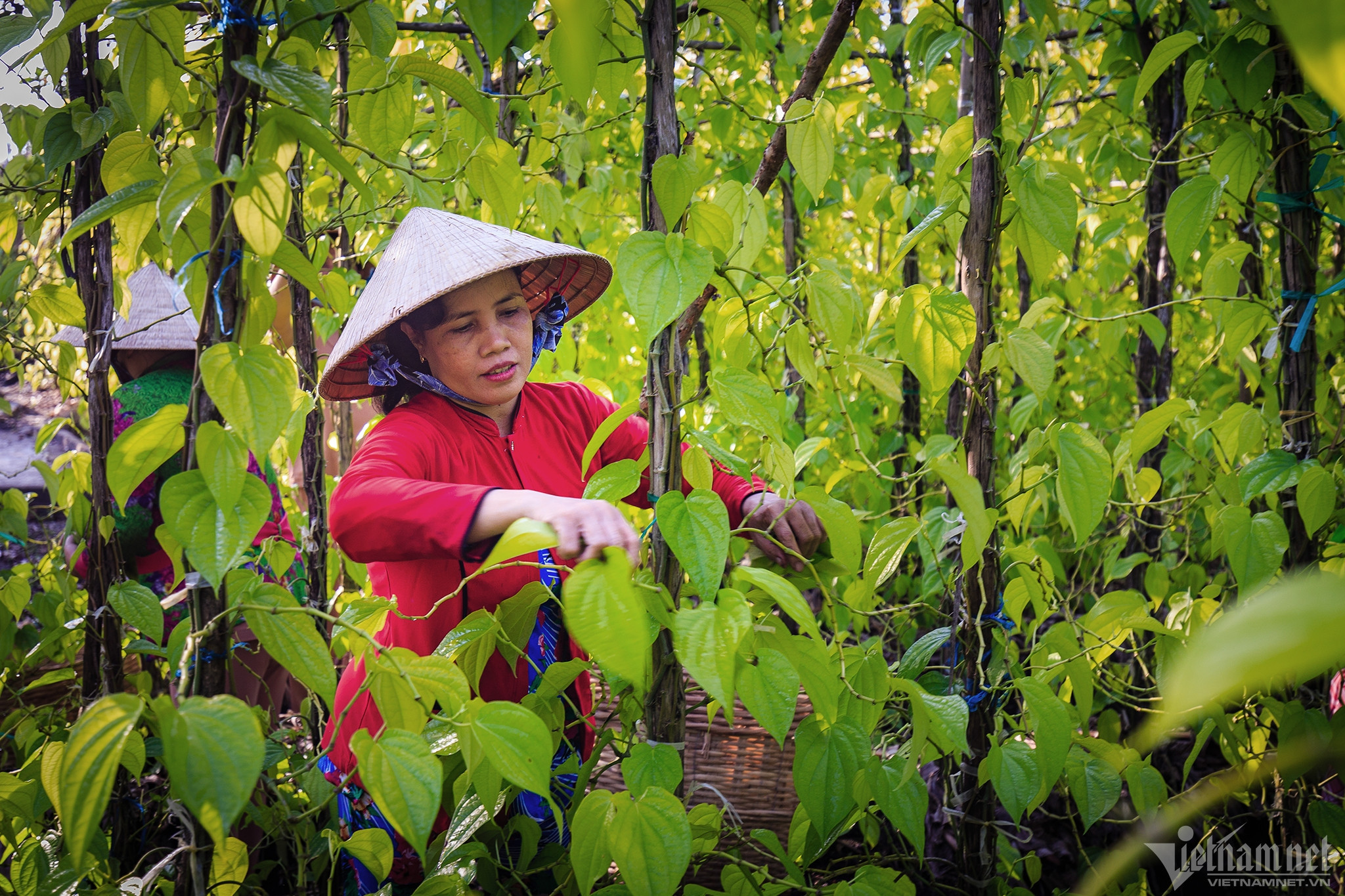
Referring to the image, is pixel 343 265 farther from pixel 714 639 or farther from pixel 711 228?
pixel 714 639

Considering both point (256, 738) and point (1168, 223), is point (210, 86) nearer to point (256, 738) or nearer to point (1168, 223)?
point (256, 738)

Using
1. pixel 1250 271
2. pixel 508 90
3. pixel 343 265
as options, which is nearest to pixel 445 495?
pixel 508 90

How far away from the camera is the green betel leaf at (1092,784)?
3.17ft

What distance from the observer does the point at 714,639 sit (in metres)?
0.62

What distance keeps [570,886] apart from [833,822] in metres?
0.37

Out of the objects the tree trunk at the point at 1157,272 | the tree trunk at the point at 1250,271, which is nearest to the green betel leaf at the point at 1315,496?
the tree trunk at the point at 1250,271

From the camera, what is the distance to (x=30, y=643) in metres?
1.54

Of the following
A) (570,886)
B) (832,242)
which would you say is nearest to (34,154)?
(570,886)

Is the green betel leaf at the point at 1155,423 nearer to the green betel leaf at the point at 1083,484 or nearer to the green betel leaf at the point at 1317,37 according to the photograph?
the green betel leaf at the point at 1083,484

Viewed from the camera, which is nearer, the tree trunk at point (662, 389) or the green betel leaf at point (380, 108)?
the tree trunk at point (662, 389)

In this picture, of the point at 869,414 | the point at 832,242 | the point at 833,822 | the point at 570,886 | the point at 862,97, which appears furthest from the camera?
the point at 832,242

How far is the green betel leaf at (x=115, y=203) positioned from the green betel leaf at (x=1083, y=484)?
33.2 inches

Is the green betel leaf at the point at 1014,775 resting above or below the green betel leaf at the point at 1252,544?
below

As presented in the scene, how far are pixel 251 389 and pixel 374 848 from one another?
55cm
